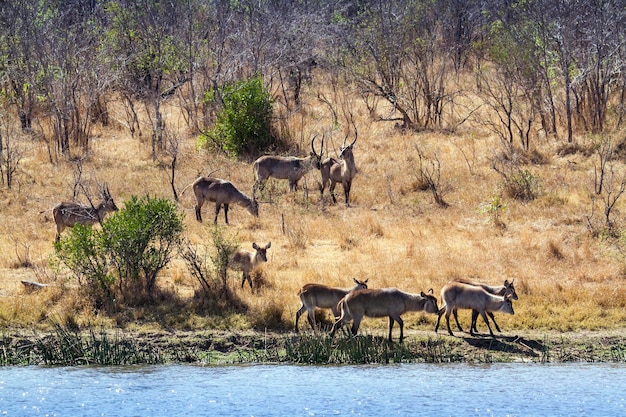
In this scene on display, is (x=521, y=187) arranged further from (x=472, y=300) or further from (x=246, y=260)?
(x=472, y=300)

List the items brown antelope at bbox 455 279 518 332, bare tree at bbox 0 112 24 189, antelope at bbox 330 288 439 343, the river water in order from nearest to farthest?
1. the river water
2. antelope at bbox 330 288 439 343
3. brown antelope at bbox 455 279 518 332
4. bare tree at bbox 0 112 24 189

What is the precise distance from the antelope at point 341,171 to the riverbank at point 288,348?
8524 mm

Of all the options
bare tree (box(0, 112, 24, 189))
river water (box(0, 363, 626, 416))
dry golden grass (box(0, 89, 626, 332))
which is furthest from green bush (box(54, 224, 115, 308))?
bare tree (box(0, 112, 24, 189))

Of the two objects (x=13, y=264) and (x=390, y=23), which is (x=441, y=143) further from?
(x=13, y=264)

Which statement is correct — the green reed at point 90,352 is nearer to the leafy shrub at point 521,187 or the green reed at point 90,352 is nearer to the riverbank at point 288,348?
the riverbank at point 288,348

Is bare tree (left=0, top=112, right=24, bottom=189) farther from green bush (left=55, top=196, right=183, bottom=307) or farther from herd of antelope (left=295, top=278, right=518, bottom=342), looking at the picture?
herd of antelope (left=295, top=278, right=518, bottom=342)

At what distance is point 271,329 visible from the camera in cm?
1312

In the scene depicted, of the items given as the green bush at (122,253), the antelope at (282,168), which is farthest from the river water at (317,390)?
the antelope at (282,168)

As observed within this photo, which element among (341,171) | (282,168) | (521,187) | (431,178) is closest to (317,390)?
(521,187)

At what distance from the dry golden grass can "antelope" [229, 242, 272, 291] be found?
0.24 m

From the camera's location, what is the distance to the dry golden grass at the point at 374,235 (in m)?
13.5

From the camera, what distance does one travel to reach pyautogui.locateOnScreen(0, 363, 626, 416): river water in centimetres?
1044

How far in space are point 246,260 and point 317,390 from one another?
3.84 metres

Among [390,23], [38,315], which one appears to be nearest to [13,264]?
[38,315]
